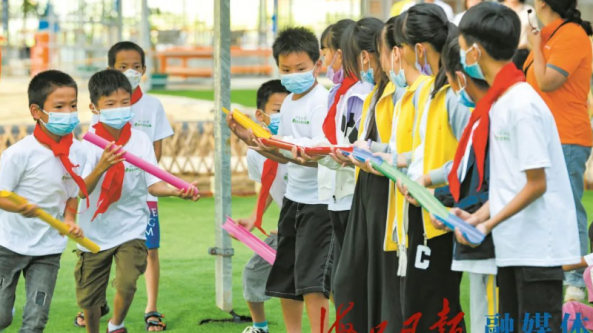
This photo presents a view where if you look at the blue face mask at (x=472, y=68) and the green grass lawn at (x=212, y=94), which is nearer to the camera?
the blue face mask at (x=472, y=68)

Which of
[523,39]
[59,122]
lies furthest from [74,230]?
[523,39]

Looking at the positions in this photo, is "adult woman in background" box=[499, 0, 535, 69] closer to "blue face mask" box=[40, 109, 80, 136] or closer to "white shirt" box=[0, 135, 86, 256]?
"blue face mask" box=[40, 109, 80, 136]

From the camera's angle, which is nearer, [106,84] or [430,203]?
[430,203]

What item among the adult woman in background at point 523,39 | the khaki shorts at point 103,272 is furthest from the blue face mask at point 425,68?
the adult woman in background at point 523,39

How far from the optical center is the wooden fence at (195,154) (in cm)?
1160

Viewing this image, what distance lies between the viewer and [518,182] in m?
3.46

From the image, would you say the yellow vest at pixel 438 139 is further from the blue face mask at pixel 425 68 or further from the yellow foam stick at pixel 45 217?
the yellow foam stick at pixel 45 217

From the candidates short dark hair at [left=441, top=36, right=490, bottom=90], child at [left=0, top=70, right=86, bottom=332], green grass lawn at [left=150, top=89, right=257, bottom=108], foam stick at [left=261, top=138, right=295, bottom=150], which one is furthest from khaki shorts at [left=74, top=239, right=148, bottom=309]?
green grass lawn at [left=150, top=89, right=257, bottom=108]

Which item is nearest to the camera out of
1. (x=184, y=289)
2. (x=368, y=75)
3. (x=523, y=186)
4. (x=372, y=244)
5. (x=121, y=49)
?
(x=523, y=186)

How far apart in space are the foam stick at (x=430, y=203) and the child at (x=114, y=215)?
5.81 feet

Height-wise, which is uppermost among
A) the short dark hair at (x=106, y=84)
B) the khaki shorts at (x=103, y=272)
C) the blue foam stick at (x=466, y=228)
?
the short dark hair at (x=106, y=84)

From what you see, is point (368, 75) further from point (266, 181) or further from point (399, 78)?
point (266, 181)

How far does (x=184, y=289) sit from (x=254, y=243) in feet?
5.15

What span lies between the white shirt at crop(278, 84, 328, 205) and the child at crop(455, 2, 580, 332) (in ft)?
5.72
